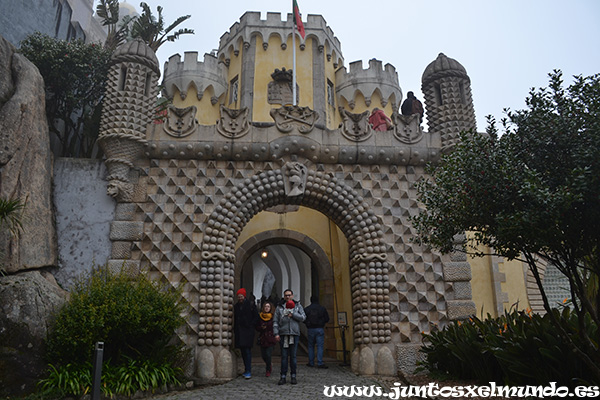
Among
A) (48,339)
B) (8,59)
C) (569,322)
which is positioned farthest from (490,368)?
(8,59)

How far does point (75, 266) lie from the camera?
933cm

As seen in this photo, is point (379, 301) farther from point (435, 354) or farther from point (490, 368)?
point (490, 368)

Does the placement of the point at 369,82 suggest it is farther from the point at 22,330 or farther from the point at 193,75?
the point at 22,330

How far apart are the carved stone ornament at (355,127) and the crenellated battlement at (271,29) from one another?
7936 mm

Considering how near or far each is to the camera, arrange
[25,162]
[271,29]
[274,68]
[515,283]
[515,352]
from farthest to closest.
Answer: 1. [271,29]
2. [274,68]
3. [515,283]
4. [25,162]
5. [515,352]

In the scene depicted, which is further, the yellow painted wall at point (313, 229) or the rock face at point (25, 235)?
the yellow painted wall at point (313, 229)

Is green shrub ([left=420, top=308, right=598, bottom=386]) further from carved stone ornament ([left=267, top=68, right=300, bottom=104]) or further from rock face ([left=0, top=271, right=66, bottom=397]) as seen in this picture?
carved stone ornament ([left=267, top=68, right=300, bottom=104])

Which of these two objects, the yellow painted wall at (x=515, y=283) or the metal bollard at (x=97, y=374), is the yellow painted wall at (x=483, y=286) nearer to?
the yellow painted wall at (x=515, y=283)

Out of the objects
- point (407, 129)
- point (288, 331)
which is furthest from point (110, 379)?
point (407, 129)

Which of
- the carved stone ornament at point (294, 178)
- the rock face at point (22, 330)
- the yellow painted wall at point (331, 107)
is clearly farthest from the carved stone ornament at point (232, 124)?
the yellow painted wall at point (331, 107)

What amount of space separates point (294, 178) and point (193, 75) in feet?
30.4

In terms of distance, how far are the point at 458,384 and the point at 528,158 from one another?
3.58m

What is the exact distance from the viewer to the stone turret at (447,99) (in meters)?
11.1

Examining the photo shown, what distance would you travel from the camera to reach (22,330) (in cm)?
723
